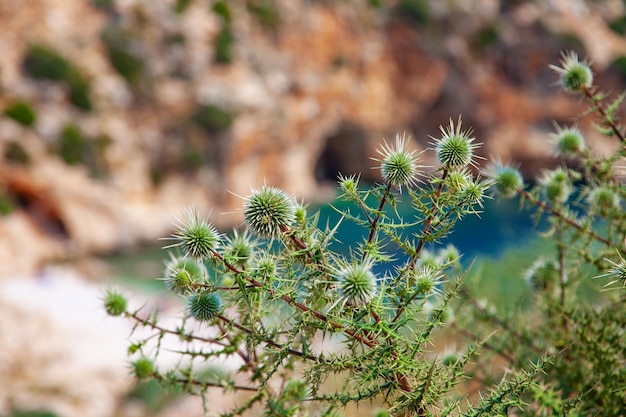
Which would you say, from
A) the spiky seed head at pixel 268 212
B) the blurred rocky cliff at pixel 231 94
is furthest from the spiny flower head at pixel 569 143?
the blurred rocky cliff at pixel 231 94

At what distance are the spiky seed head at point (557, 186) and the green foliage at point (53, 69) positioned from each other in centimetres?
1915

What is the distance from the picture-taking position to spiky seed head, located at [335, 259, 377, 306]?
6.42ft

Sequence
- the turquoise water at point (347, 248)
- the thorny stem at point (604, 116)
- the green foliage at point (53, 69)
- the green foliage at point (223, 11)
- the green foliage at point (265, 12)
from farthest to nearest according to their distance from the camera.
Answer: the green foliage at point (265, 12) < the green foliage at point (223, 11) < the green foliage at point (53, 69) < the turquoise water at point (347, 248) < the thorny stem at point (604, 116)

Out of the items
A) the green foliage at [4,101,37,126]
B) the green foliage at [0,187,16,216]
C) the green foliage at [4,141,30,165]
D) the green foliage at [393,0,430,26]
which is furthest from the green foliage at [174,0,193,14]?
the green foliage at [393,0,430,26]

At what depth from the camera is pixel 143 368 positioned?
257cm

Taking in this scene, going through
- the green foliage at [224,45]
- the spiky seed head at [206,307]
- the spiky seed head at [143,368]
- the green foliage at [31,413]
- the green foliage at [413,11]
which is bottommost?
the spiky seed head at [206,307]

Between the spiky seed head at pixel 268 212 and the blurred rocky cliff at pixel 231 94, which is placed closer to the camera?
the spiky seed head at pixel 268 212

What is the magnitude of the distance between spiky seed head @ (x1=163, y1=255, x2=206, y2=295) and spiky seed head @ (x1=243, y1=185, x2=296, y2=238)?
0.23m

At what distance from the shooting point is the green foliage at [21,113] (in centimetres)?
1860

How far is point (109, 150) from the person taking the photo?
68.8 feet

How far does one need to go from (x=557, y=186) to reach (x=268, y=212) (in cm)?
170

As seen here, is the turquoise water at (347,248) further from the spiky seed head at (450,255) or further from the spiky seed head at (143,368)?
the spiky seed head at (143,368)

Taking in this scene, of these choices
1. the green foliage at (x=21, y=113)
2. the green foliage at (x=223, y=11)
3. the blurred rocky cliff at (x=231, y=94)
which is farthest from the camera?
the green foliage at (x=223, y=11)

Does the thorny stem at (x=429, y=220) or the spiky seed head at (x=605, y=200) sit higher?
the spiky seed head at (x=605, y=200)
